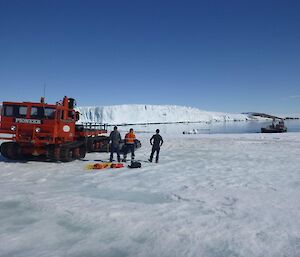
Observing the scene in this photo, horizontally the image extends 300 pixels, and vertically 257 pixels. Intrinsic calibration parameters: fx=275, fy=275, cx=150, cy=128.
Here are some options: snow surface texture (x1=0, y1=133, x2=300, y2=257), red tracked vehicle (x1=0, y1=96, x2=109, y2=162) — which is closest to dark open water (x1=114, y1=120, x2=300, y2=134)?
red tracked vehicle (x1=0, y1=96, x2=109, y2=162)

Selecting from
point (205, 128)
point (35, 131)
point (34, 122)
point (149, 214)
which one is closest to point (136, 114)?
point (205, 128)

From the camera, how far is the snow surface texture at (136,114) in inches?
4924

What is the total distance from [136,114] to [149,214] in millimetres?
130504

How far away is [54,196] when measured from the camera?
21.0 feet

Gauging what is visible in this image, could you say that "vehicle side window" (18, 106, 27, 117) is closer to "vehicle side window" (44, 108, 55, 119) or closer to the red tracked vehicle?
the red tracked vehicle

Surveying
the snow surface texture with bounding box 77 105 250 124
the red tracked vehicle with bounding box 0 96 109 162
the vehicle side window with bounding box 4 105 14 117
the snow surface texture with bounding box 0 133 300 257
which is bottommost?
the snow surface texture with bounding box 0 133 300 257

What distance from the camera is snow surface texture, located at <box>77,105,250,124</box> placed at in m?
125

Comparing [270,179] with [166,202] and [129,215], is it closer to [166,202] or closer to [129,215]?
[166,202]

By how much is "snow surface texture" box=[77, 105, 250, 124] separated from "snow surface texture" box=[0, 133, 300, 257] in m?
106

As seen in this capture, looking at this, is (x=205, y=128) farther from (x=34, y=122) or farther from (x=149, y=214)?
(x=149, y=214)

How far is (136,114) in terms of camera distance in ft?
444

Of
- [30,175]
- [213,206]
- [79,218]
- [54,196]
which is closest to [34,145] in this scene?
[30,175]

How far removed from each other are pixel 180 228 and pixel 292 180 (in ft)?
17.2

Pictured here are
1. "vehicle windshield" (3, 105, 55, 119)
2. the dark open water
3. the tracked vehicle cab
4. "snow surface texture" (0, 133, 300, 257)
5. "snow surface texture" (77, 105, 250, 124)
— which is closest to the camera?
"snow surface texture" (0, 133, 300, 257)
